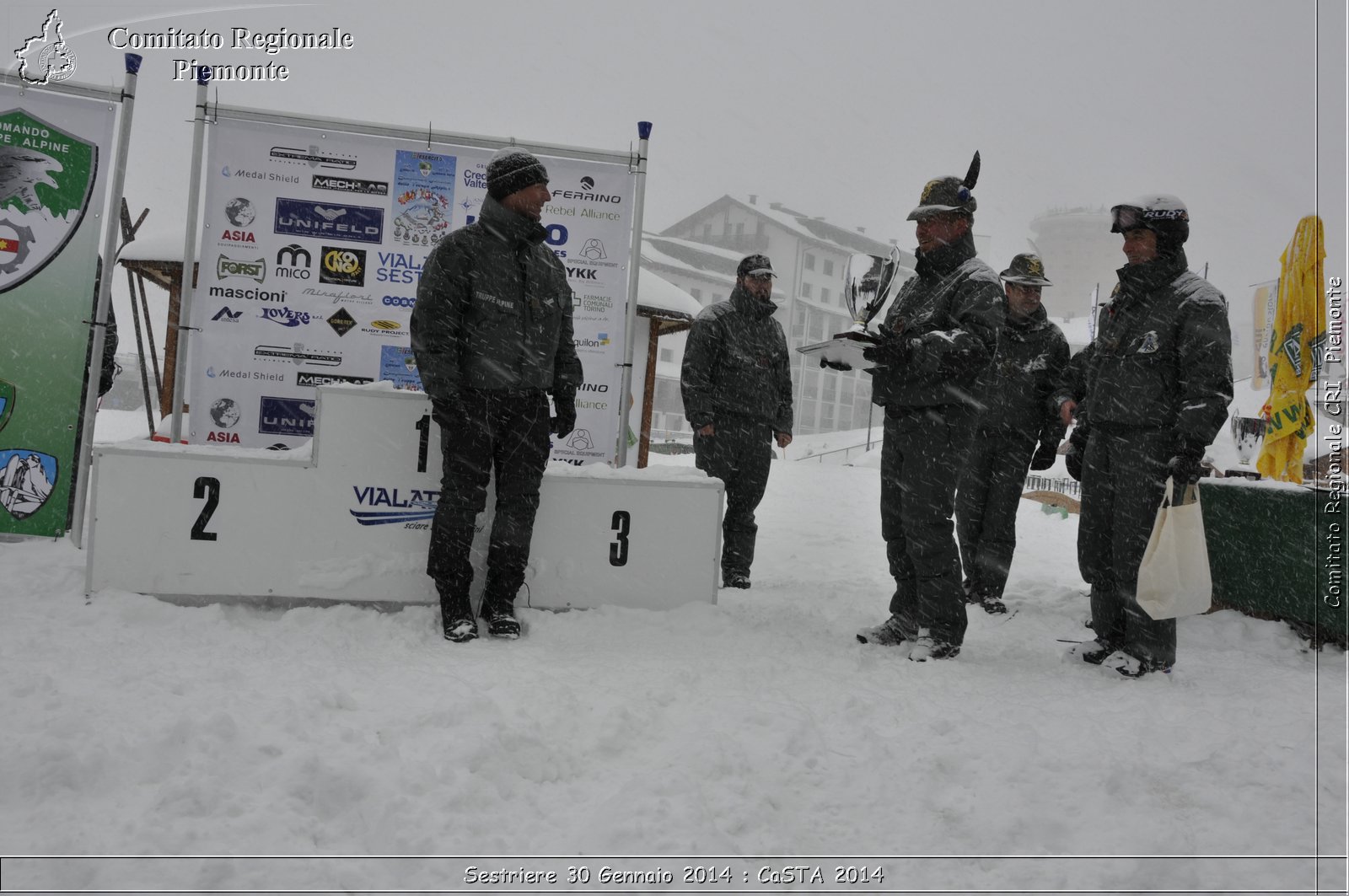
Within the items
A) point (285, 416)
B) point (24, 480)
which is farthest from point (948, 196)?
point (24, 480)

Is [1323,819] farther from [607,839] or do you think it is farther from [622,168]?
[622,168]

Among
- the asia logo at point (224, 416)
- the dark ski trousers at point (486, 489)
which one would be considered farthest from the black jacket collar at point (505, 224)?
the asia logo at point (224, 416)

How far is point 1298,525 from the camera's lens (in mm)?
4496

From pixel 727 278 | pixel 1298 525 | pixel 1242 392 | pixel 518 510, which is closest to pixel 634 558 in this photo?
pixel 518 510

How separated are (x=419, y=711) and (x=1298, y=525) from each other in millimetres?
4208

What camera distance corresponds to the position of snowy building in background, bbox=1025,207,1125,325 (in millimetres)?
78188

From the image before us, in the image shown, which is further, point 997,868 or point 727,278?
point 727,278

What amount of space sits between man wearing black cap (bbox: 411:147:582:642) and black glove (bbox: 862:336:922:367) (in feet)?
4.49

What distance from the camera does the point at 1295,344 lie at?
6066 mm

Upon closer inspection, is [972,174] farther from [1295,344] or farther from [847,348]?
[1295,344]

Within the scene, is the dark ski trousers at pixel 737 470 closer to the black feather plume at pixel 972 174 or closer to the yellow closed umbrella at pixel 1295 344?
the black feather plume at pixel 972 174

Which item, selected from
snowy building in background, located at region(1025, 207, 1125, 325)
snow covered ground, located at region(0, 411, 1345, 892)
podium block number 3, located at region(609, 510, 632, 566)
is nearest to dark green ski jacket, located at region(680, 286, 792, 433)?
podium block number 3, located at region(609, 510, 632, 566)

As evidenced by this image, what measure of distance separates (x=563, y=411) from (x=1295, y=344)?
5.01 m

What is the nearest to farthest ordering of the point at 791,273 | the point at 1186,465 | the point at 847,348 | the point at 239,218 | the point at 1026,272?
the point at 1186,465 → the point at 847,348 → the point at 239,218 → the point at 1026,272 → the point at 791,273
